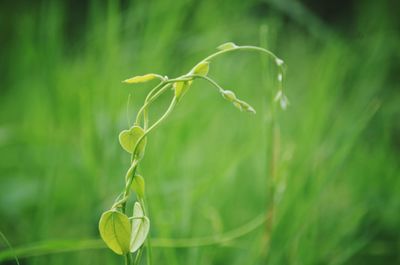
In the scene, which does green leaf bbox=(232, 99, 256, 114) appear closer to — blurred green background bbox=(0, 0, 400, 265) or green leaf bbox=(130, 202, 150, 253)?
green leaf bbox=(130, 202, 150, 253)

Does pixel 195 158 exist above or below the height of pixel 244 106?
below

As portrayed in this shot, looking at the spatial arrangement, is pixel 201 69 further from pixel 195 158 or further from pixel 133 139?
pixel 195 158

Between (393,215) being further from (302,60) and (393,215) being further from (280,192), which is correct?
(302,60)

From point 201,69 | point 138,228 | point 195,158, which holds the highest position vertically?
point 201,69

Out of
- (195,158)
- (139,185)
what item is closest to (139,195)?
(139,185)

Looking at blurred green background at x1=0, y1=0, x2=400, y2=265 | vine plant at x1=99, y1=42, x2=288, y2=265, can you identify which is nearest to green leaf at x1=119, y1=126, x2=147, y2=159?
vine plant at x1=99, y1=42, x2=288, y2=265

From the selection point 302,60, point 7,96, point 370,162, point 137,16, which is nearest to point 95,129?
point 137,16
